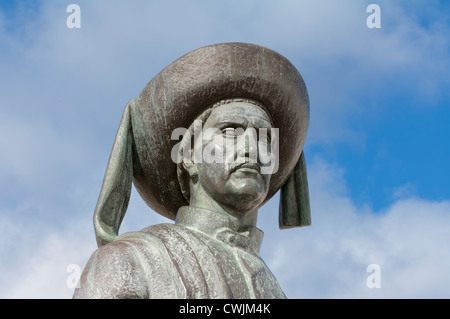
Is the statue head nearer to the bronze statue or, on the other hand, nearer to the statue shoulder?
the bronze statue

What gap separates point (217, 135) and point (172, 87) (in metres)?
0.61

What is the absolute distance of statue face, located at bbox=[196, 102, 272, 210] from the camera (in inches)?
277

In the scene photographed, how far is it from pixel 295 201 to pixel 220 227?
4.08 ft

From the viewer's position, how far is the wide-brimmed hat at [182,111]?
7.38 m

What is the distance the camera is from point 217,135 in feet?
23.7

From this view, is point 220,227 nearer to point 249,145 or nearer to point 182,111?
point 249,145

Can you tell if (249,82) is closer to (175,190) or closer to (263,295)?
(175,190)

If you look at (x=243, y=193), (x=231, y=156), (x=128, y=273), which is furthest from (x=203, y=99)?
(x=128, y=273)

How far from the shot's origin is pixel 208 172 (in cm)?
716

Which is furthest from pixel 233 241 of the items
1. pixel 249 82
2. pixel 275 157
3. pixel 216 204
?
pixel 249 82

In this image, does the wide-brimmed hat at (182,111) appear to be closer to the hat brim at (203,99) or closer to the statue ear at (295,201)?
the hat brim at (203,99)

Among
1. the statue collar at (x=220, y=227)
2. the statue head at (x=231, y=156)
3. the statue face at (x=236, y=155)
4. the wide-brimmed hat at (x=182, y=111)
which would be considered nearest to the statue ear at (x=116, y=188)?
the wide-brimmed hat at (x=182, y=111)

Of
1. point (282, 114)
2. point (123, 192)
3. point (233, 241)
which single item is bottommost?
point (233, 241)

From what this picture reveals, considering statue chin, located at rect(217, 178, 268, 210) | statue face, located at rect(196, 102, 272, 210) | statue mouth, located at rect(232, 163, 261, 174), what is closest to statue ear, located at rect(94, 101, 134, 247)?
statue face, located at rect(196, 102, 272, 210)
